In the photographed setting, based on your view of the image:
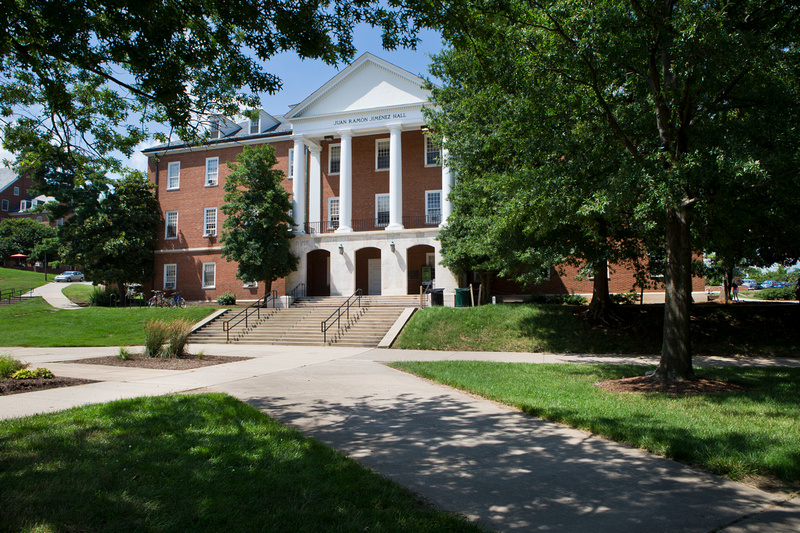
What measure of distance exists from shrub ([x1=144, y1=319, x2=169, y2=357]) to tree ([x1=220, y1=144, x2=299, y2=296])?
14410 mm

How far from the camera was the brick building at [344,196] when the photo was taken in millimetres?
29188

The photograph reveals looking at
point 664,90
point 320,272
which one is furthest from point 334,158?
point 664,90

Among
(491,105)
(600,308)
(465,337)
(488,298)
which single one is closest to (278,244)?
(488,298)

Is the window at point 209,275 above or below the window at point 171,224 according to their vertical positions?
below

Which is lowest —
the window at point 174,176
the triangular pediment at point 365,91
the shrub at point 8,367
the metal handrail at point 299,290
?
the shrub at point 8,367

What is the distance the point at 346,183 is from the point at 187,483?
27.1 m

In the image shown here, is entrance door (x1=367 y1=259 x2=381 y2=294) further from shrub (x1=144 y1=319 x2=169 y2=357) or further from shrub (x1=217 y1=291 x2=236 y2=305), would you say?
shrub (x1=144 y1=319 x2=169 y2=357)

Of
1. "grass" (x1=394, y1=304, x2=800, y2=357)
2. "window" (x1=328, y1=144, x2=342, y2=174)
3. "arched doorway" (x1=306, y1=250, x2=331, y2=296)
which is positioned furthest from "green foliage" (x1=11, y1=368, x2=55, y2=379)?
"window" (x1=328, y1=144, x2=342, y2=174)

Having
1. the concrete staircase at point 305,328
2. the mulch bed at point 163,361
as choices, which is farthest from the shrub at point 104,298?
the mulch bed at point 163,361

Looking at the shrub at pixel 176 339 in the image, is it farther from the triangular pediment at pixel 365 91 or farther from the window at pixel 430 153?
the window at pixel 430 153

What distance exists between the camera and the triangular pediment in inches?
1153

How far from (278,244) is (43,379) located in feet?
64.7

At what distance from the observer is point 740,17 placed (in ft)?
27.3

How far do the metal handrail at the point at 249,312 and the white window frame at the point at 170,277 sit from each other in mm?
9503
